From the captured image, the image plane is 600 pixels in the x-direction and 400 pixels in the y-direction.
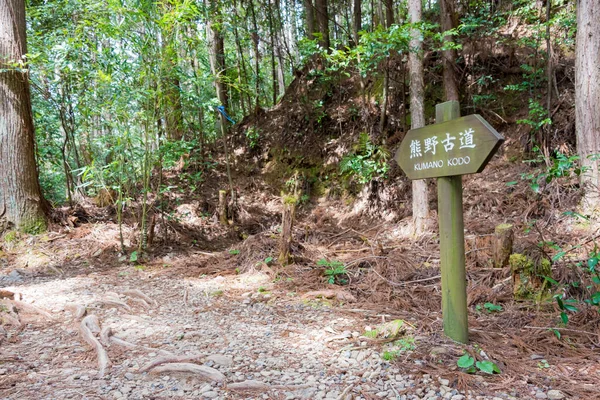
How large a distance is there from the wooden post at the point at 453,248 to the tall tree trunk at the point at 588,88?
12.9 feet

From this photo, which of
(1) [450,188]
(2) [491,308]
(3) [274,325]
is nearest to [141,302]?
(3) [274,325]

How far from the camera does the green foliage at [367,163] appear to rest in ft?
27.7

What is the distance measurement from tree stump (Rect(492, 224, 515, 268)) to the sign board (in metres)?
2.02

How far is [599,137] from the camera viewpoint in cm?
545

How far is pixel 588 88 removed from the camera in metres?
5.59

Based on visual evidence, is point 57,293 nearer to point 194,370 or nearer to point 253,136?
point 194,370

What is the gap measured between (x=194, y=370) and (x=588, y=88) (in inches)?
267

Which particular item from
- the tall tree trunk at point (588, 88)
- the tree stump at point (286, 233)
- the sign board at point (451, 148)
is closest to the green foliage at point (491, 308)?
the sign board at point (451, 148)

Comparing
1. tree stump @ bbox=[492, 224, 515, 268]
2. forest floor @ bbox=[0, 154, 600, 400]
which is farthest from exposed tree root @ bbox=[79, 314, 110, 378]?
tree stump @ bbox=[492, 224, 515, 268]

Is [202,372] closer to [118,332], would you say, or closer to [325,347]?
[325,347]

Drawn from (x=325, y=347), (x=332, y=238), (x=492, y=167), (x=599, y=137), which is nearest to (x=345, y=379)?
(x=325, y=347)

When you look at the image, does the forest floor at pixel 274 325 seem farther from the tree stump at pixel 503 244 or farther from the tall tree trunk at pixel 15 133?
the tall tree trunk at pixel 15 133

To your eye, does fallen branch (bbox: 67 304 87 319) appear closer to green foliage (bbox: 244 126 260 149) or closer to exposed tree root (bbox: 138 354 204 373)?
exposed tree root (bbox: 138 354 204 373)

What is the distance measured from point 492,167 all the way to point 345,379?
699cm
